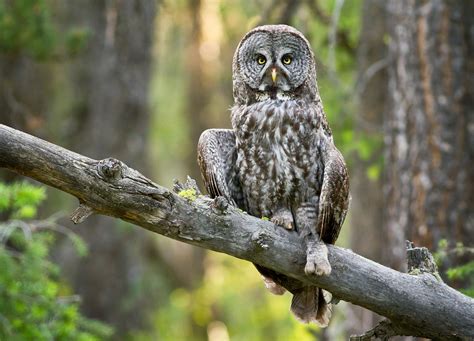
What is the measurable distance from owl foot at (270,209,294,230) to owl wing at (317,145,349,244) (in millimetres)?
204

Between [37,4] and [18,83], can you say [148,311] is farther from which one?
[37,4]

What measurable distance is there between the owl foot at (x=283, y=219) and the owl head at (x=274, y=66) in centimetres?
87

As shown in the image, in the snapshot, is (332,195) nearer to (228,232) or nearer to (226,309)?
(228,232)

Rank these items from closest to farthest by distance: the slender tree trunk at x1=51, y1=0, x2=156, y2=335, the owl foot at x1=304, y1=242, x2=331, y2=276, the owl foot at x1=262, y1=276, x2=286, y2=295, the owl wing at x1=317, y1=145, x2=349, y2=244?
the owl foot at x1=304, y1=242, x2=331, y2=276
the owl wing at x1=317, y1=145, x2=349, y2=244
the owl foot at x1=262, y1=276, x2=286, y2=295
the slender tree trunk at x1=51, y1=0, x2=156, y2=335

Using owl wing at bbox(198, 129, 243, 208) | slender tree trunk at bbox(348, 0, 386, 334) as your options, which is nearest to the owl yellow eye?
owl wing at bbox(198, 129, 243, 208)

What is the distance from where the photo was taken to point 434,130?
7020 millimetres

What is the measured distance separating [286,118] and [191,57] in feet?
31.5

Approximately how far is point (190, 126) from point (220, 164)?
9397mm

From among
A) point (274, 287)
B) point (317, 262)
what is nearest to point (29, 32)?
point (274, 287)

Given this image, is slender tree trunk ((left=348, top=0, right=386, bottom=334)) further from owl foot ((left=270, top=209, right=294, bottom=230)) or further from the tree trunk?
owl foot ((left=270, top=209, right=294, bottom=230))

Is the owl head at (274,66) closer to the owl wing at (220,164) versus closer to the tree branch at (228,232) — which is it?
the owl wing at (220,164)

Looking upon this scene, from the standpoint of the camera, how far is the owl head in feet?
19.1

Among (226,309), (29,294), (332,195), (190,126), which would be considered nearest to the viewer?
(332,195)

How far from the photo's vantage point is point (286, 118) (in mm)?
5637
